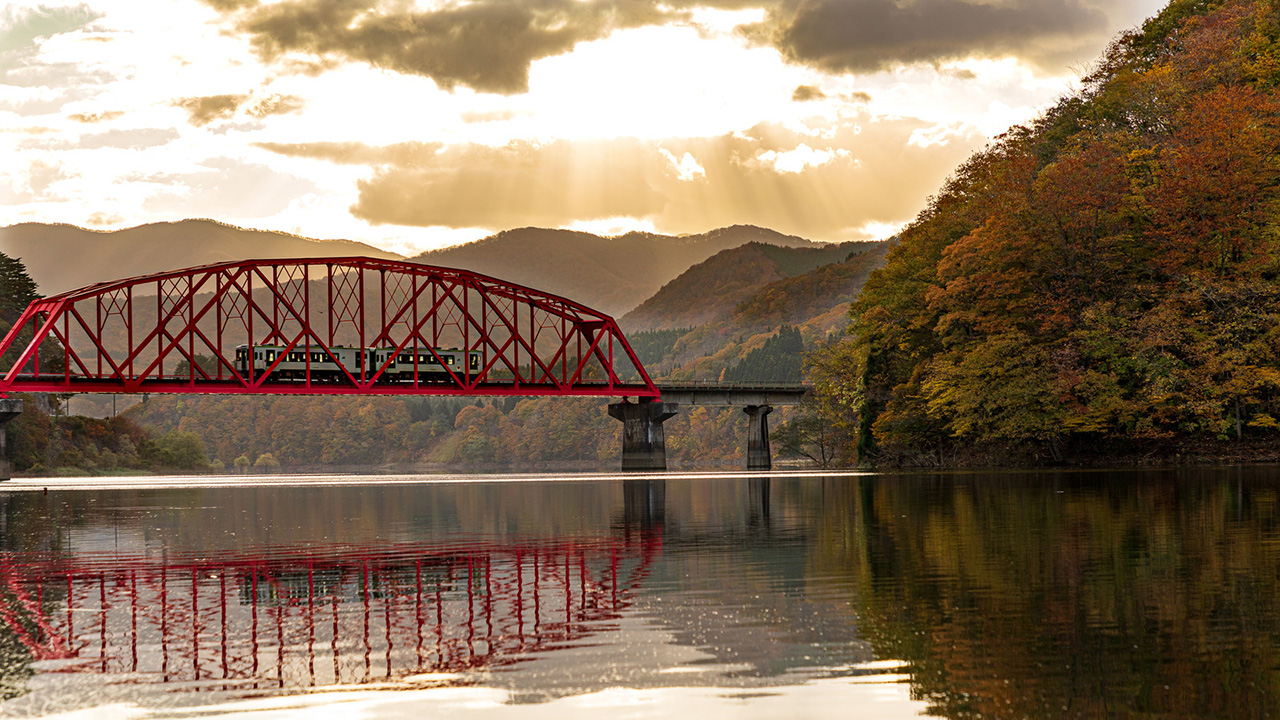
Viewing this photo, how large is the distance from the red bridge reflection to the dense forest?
57067mm

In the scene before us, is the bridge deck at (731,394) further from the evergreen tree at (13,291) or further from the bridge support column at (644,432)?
the evergreen tree at (13,291)

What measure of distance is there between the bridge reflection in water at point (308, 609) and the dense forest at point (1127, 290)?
5618 centimetres

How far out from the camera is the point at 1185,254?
80.7 m

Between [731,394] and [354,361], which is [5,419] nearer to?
[354,361]

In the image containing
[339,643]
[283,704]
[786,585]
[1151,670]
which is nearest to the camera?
[283,704]

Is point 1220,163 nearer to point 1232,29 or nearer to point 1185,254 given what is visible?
point 1185,254

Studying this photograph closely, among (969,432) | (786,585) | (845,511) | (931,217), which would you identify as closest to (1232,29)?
(931,217)

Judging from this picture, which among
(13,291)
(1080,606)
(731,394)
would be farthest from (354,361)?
(1080,606)

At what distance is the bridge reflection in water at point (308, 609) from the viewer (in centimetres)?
1602

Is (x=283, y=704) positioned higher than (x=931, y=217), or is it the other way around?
(x=931, y=217)

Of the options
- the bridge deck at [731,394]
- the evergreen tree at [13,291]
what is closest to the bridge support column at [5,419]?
the evergreen tree at [13,291]

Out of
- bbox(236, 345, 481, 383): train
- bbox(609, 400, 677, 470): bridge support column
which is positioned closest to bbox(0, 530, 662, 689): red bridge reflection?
bbox(236, 345, 481, 383): train

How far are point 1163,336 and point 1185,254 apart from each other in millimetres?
8267

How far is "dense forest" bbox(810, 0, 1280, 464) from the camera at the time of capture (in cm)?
7650
